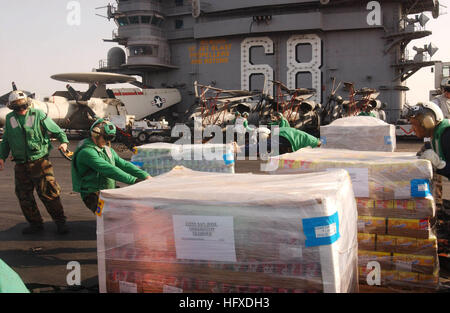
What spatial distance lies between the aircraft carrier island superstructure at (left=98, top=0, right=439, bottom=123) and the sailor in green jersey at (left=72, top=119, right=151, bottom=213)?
26.5 metres

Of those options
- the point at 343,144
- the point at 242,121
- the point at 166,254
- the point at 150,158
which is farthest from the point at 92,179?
the point at 242,121

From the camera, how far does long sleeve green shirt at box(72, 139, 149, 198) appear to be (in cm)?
487

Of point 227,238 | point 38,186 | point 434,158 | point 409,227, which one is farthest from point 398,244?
point 38,186

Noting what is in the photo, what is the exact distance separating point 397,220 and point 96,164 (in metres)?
3.43

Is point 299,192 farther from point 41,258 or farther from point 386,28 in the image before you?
point 386,28

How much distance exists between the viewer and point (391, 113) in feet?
110

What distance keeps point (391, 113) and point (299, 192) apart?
112ft

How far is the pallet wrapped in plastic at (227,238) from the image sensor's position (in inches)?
90.1

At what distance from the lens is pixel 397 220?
152 inches

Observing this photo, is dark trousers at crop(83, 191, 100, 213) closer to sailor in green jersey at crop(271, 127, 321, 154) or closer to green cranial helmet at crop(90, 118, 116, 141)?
green cranial helmet at crop(90, 118, 116, 141)

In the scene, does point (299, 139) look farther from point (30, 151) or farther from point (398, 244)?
point (30, 151)

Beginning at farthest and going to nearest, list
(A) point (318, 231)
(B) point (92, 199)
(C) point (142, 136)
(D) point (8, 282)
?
(C) point (142, 136) < (B) point (92, 199) < (A) point (318, 231) < (D) point (8, 282)
